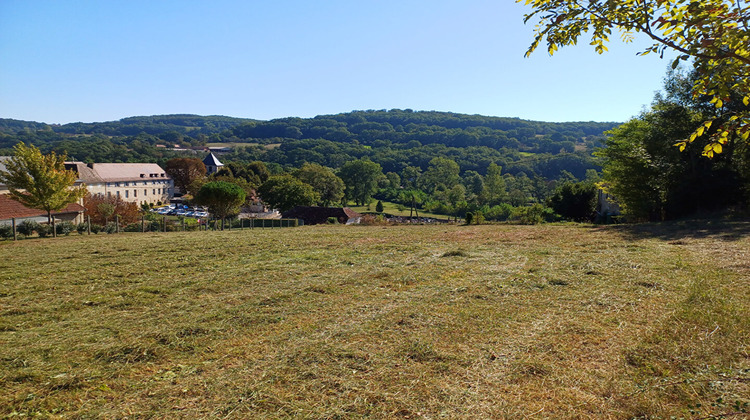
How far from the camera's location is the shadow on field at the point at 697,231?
13.0m

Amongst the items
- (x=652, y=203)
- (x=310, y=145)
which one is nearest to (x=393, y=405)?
(x=652, y=203)

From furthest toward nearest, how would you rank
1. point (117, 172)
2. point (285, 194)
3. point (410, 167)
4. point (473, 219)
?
1. point (410, 167)
2. point (117, 172)
3. point (285, 194)
4. point (473, 219)

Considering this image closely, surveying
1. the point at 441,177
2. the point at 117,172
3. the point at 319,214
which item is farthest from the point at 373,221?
the point at 441,177

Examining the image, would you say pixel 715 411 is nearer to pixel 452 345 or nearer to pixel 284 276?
pixel 452 345

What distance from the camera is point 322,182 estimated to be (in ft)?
264

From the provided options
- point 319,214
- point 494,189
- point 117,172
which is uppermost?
point 117,172

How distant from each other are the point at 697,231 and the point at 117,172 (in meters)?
82.9

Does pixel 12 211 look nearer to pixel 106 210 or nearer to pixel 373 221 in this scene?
pixel 106 210

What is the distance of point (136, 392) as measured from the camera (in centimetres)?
402

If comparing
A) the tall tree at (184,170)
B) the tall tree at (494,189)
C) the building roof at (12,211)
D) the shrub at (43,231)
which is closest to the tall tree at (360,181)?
the tall tree at (494,189)

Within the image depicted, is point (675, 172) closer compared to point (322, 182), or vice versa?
point (675, 172)

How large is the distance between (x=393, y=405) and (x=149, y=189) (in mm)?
89401

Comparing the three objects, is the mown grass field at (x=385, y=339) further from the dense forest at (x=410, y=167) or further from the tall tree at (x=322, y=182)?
the tall tree at (x=322, y=182)

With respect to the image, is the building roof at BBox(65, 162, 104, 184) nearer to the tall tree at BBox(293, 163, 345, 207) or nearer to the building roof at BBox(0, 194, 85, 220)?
the building roof at BBox(0, 194, 85, 220)
